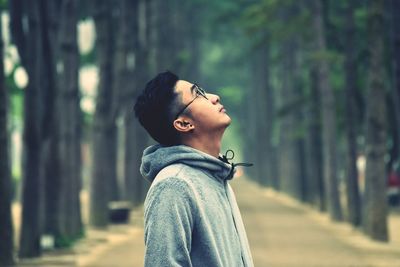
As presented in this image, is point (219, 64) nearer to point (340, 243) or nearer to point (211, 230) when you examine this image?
point (340, 243)

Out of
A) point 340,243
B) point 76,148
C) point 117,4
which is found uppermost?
point 117,4

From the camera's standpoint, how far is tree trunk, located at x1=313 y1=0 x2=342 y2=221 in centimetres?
3164

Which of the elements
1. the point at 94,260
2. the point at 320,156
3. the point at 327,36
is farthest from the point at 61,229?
the point at 320,156

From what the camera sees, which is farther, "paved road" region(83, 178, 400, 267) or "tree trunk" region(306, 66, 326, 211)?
"tree trunk" region(306, 66, 326, 211)

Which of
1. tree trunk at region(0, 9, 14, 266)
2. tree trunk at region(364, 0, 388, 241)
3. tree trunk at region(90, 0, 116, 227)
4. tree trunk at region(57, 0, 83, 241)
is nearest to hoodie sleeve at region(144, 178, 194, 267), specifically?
tree trunk at region(0, 9, 14, 266)

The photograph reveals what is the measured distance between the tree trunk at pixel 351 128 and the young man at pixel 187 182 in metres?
23.6

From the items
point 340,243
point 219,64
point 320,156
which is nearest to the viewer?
point 340,243

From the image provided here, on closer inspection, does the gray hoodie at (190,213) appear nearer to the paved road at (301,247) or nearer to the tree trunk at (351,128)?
the paved road at (301,247)

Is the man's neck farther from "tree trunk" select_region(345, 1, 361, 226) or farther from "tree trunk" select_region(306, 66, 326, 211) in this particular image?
"tree trunk" select_region(306, 66, 326, 211)

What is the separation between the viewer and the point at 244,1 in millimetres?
49750

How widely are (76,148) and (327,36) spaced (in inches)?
439

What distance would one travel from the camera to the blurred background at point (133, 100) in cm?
1856

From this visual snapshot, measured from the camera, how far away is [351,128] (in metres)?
28.1

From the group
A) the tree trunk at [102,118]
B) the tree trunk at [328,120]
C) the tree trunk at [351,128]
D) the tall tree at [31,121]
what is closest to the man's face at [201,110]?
the tall tree at [31,121]
